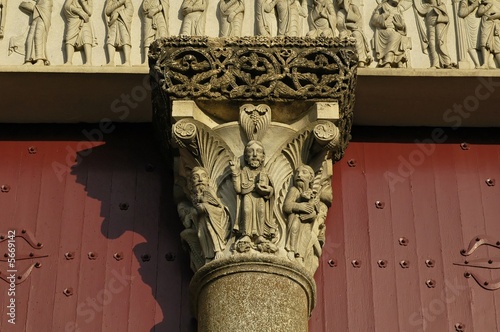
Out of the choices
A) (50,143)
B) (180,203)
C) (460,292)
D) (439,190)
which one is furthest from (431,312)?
(50,143)

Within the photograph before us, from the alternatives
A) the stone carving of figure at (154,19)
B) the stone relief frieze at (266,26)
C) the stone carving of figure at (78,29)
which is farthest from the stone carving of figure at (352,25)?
the stone carving of figure at (78,29)

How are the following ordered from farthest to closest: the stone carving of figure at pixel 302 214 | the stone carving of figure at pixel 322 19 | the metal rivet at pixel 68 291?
the stone carving of figure at pixel 322 19 → the metal rivet at pixel 68 291 → the stone carving of figure at pixel 302 214

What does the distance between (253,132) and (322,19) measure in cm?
138

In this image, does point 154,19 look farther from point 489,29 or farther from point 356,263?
point 489,29

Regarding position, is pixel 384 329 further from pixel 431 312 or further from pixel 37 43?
pixel 37 43

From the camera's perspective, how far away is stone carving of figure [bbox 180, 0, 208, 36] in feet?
38.1

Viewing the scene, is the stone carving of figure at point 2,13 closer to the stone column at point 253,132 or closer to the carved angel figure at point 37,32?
the carved angel figure at point 37,32

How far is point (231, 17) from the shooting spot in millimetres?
11656

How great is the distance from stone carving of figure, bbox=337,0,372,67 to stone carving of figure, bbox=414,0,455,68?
50 centimetres

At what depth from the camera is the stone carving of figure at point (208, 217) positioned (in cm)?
1046

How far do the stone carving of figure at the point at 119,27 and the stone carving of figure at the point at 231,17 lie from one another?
2.50ft

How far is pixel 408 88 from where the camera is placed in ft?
37.8

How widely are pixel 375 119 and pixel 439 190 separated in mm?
817

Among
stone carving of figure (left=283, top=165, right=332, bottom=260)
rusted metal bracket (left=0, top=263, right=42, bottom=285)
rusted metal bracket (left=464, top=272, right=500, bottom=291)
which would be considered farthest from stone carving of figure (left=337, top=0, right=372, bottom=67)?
rusted metal bracket (left=0, top=263, right=42, bottom=285)
